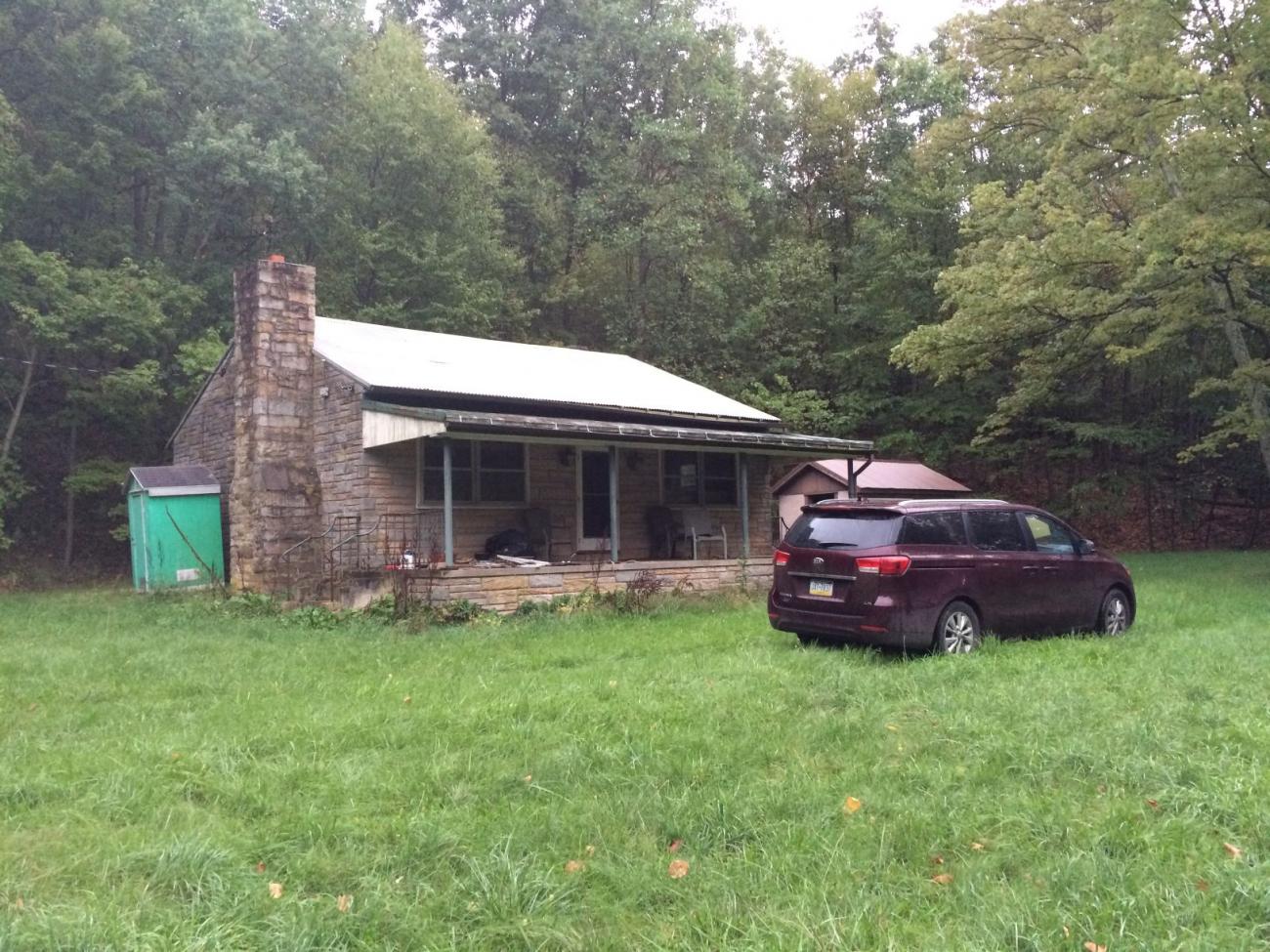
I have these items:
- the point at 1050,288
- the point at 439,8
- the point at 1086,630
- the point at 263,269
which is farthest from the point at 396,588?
the point at 439,8

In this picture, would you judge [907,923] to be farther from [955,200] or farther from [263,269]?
[955,200]

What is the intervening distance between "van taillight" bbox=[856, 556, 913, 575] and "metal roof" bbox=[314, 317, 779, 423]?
7.50 meters

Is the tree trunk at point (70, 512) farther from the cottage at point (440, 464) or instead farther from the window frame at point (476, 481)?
the window frame at point (476, 481)

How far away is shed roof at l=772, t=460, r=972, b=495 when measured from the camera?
21375 mm

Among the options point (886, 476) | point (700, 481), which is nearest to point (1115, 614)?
point (700, 481)

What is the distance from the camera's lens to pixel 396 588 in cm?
1171

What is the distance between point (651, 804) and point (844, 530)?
4779 millimetres

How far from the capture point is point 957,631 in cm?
842

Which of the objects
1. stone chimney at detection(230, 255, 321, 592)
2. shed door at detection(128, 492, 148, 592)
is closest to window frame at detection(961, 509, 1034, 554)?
stone chimney at detection(230, 255, 321, 592)

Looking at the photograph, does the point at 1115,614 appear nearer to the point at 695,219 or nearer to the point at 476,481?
the point at 476,481

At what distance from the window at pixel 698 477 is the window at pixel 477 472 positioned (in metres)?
3.26

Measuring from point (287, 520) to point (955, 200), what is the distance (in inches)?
895

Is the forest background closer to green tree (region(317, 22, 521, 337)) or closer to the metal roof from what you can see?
green tree (region(317, 22, 521, 337))

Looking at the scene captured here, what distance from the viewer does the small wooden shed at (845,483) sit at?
70.7 feet
